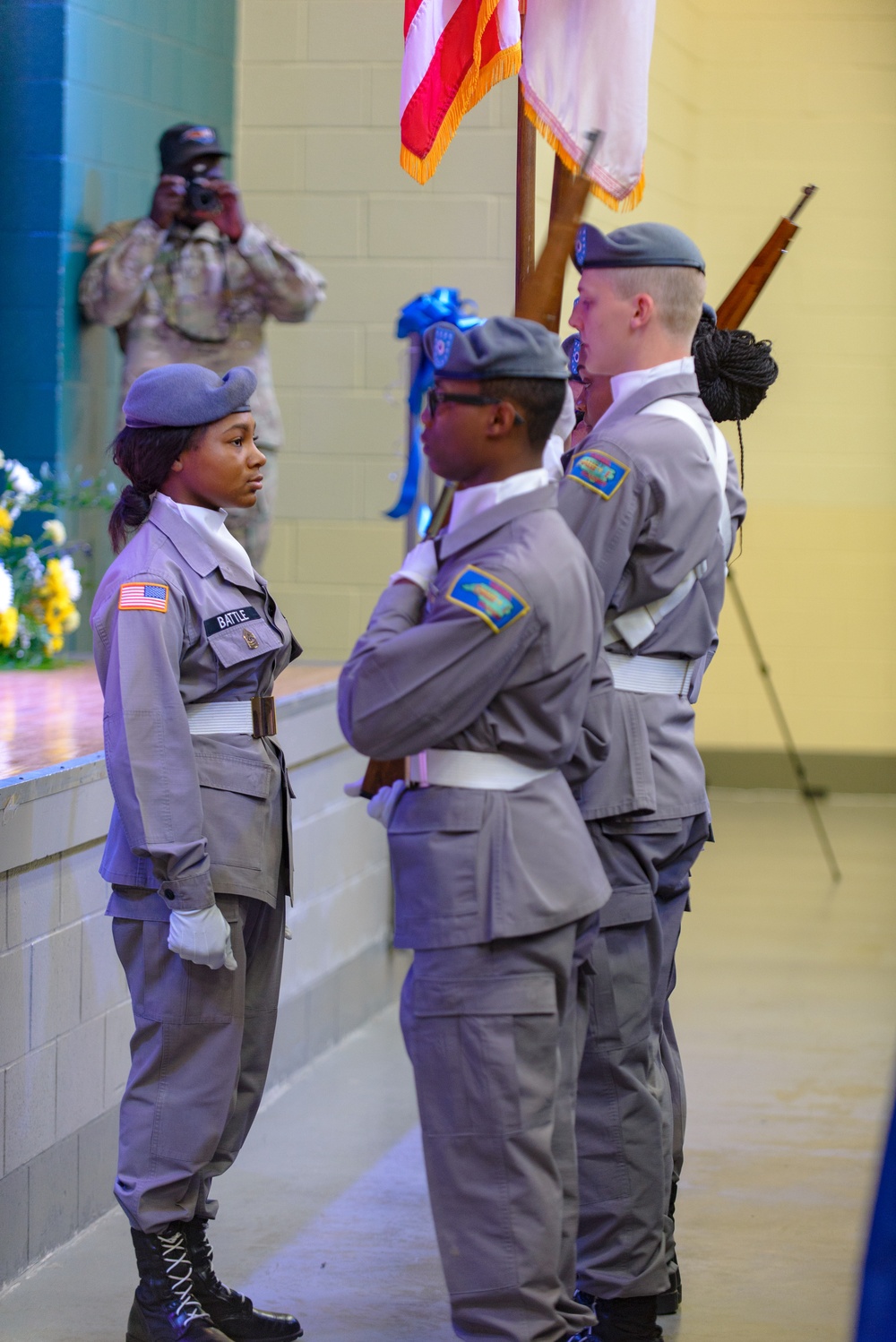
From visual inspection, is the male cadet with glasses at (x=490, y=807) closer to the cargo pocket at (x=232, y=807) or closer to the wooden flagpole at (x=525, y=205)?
the cargo pocket at (x=232, y=807)

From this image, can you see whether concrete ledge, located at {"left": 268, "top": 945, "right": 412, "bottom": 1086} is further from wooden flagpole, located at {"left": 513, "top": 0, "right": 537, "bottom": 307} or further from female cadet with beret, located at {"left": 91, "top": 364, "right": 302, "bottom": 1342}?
wooden flagpole, located at {"left": 513, "top": 0, "right": 537, "bottom": 307}

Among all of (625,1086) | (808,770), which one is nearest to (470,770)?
(625,1086)

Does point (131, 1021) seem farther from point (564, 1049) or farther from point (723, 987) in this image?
point (723, 987)

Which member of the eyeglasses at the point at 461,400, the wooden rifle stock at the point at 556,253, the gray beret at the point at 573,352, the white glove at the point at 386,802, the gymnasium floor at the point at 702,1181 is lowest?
the gymnasium floor at the point at 702,1181

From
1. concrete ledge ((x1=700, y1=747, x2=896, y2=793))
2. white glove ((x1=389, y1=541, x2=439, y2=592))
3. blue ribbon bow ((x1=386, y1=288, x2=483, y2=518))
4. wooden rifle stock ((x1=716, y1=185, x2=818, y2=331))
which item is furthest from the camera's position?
concrete ledge ((x1=700, y1=747, x2=896, y2=793))

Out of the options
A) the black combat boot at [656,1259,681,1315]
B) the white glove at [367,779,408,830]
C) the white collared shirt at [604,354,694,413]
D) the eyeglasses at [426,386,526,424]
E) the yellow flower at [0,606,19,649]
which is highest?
the white collared shirt at [604,354,694,413]

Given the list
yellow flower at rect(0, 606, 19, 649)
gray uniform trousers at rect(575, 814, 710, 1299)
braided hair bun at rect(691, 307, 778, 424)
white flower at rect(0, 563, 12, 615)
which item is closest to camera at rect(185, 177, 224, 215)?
yellow flower at rect(0, 606, 19, 649)

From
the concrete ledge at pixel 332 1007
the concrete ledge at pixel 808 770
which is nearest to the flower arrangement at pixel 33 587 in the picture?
the concrete ledge at pixel 332 1007

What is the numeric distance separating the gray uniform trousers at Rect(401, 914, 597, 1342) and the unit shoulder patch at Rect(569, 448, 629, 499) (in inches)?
25.2

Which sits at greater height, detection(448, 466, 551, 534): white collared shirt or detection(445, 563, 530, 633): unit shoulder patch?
detection(448, 466, 551, 534): white collared shirt

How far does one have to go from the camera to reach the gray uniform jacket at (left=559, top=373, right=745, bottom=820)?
2.21m

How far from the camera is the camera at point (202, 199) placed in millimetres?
4914

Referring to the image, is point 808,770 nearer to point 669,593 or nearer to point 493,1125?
Result: point 669,593

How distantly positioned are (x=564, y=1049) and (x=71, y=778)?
1127mm
